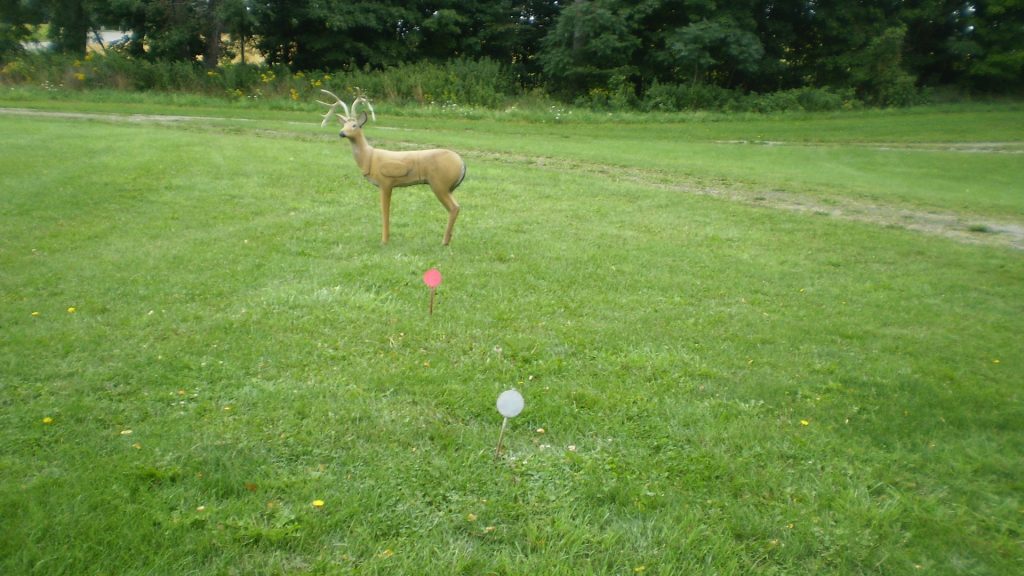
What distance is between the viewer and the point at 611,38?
31.2 meters

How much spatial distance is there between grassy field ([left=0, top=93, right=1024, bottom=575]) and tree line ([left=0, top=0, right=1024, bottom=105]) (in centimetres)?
2148

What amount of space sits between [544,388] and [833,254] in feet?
20.9

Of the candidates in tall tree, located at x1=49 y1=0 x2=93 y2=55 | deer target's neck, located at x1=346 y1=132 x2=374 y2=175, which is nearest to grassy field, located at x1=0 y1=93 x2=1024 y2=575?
deer target's neck, located at x1=346 y1=132 x2=374 y2=175

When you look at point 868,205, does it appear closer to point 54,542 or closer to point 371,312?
point 371,312

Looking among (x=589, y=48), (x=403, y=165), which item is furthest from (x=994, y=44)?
(x=403, y=165)

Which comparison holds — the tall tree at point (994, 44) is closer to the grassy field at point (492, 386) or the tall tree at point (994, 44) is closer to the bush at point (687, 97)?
the bush at point (687, 97)

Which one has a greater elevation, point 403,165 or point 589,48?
point 589,48

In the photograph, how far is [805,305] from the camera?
25.5 ft

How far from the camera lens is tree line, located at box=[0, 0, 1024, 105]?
3142cm

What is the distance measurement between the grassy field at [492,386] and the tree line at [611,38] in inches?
845

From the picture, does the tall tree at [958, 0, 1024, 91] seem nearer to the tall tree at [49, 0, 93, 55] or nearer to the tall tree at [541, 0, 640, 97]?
the tall tree at [541, 0, 640, 97]

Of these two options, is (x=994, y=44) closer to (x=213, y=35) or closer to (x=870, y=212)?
(x=870, y=212)

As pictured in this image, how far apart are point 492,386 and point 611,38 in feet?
93.5

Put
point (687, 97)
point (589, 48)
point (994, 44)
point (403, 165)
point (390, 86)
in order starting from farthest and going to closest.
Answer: point (994, 44)
point (589, 48)
point (687, 97)
point (390, 86)
point (403, 165)
